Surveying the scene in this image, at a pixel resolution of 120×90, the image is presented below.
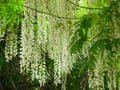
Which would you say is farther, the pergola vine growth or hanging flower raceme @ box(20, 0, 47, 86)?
hanging flower raceme @ box(20, 0, 47, 86)

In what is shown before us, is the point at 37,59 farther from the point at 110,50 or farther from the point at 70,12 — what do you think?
the point at 110,50

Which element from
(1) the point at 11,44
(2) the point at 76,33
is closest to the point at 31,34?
(2) the point at 76,33

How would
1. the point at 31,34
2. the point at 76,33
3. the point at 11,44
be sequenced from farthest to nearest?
the point at 11,44 < the point at 31,34 < the point at 76,33

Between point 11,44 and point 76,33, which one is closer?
point 76,33

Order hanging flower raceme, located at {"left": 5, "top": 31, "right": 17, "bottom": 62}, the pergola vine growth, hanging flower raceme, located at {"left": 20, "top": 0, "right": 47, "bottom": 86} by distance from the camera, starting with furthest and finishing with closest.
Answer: hanging flower raceme, located at {"left": 5, "top": 31, "right": 17, "bottom": 62} < hanging flower raceme, located at {"left": 20, "top": 0, "right": 47, "bottom": 86} < the pergola vine growth

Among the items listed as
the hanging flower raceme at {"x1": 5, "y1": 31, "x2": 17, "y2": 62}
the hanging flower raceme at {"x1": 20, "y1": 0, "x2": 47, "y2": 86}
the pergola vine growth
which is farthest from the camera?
the hanging flower raceme at {"x1": 5, "y1": 31, "x2": 17, "y2": 62}

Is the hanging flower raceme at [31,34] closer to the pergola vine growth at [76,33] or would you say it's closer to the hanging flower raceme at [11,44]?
the pergola vine growth at [76,33]

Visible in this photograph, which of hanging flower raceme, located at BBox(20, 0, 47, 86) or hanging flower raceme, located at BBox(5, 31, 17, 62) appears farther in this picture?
hanging flower raceme, located at BBox(5, 31, 17, 62)

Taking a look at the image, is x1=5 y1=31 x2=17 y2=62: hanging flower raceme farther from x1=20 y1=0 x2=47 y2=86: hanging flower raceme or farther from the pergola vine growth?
x1=20 y1=0 x2=47 y2=86: hanging flower raceme

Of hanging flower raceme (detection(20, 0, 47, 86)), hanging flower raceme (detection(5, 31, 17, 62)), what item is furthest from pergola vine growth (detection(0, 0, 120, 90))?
hanging flower raceme (detection(5, 31, 17, 62))

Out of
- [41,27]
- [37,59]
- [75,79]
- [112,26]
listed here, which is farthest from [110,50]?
[75,79]

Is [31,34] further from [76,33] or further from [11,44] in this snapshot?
[11,44]

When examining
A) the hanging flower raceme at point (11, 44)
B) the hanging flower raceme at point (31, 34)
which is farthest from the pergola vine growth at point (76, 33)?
the hanging flower raceme at point (11, 44)

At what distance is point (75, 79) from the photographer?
6957 millimetres
